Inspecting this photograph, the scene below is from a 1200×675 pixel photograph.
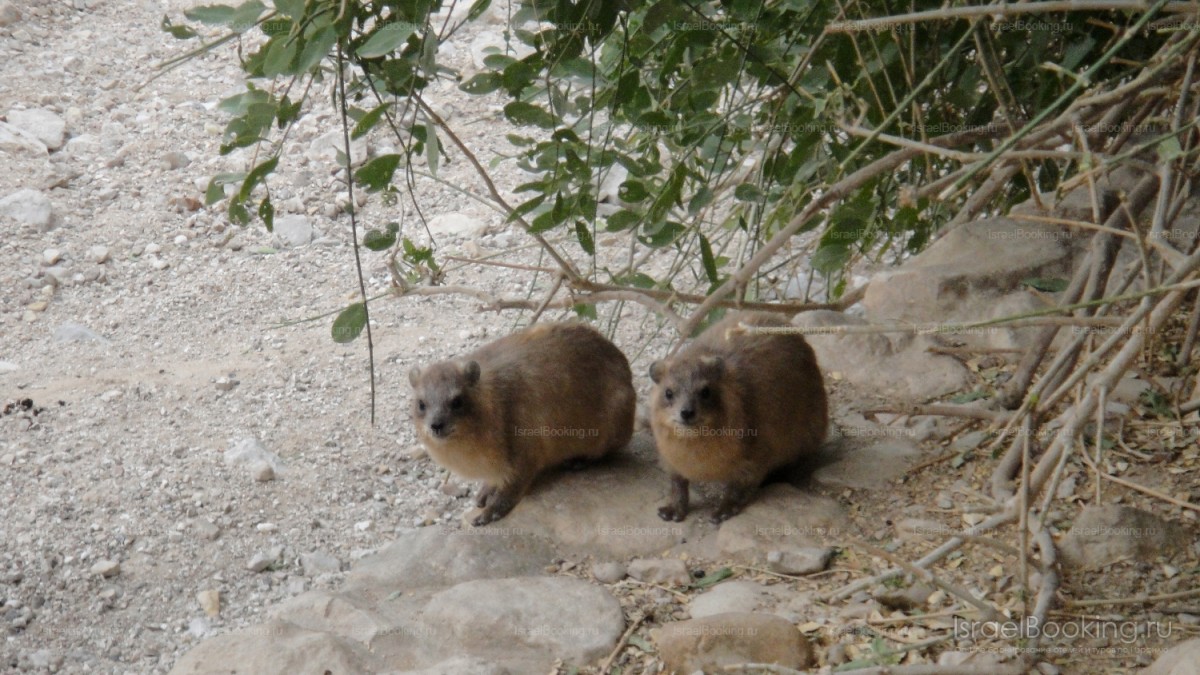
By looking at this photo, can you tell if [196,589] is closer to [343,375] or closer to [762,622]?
[343,375]

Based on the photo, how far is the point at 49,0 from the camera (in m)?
9.31

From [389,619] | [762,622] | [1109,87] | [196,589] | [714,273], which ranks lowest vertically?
[196,589]

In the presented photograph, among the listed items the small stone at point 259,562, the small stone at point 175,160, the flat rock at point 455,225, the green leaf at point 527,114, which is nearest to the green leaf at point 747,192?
the green leaf at point 527,114

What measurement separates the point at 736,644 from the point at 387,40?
1.83m

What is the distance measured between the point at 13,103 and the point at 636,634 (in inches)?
258

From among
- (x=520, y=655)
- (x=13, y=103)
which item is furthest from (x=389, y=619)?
(x=13, y=103)

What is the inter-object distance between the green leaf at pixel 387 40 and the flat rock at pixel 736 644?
175 cm

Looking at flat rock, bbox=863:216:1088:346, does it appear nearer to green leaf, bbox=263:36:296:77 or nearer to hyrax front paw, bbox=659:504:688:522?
hyrax front paw, bbox=659:504:688:522

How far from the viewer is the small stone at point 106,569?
4.57 m

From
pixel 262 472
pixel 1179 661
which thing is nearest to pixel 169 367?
pixel 262 472

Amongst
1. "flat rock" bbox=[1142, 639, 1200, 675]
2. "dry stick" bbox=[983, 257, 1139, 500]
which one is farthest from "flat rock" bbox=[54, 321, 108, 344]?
"flat rock" bbox=[1142, 639, 1200, 675]

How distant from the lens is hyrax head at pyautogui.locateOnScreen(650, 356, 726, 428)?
15.4 ft

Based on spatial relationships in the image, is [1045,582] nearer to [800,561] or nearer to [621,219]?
[800,561]

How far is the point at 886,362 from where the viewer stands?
211 inches
